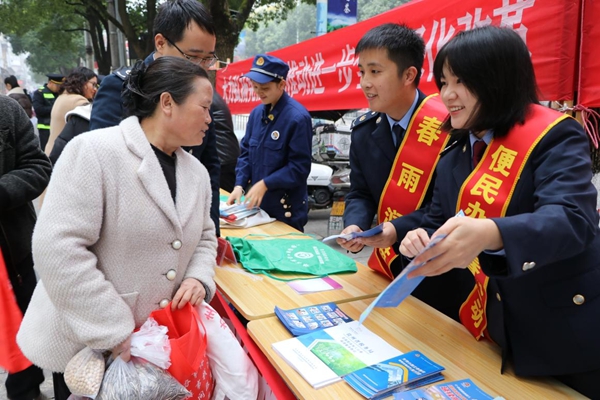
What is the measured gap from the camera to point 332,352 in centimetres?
141

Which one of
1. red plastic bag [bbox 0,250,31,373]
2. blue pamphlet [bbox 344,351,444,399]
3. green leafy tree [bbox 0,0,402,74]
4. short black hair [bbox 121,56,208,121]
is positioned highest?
green leafy tree [bbox 0,0,402,74]

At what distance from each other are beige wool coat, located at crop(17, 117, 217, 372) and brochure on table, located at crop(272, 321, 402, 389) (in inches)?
19.6

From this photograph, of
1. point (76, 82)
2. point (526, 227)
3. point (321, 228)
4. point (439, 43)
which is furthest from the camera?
point (321, 228)

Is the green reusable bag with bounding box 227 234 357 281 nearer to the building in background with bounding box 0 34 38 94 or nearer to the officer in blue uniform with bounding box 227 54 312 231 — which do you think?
the officer in blue uniform with bounding box 227 54 312 231

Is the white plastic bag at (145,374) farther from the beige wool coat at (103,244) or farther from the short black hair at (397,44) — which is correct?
the short black hair at (397,44)

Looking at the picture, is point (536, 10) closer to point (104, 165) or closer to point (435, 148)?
point (435, 148)

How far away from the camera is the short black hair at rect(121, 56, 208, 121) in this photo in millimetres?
1528

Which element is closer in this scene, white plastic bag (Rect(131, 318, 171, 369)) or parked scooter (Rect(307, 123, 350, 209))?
white plastic bag (Rect(131, 318, 171, 369))

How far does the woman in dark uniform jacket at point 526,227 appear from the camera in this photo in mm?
1046

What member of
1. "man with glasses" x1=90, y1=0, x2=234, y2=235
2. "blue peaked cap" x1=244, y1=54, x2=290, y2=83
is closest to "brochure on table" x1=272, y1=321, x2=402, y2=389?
"man with glasses" x1=90, y1=0, x2=234, y2=235

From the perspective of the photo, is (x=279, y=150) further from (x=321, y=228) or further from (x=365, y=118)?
(x=321, y=228)

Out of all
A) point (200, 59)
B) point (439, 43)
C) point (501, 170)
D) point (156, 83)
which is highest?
point (439, 43)

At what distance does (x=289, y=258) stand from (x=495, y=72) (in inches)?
54.2

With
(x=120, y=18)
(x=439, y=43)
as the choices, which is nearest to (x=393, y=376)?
(x=439, y=43)
